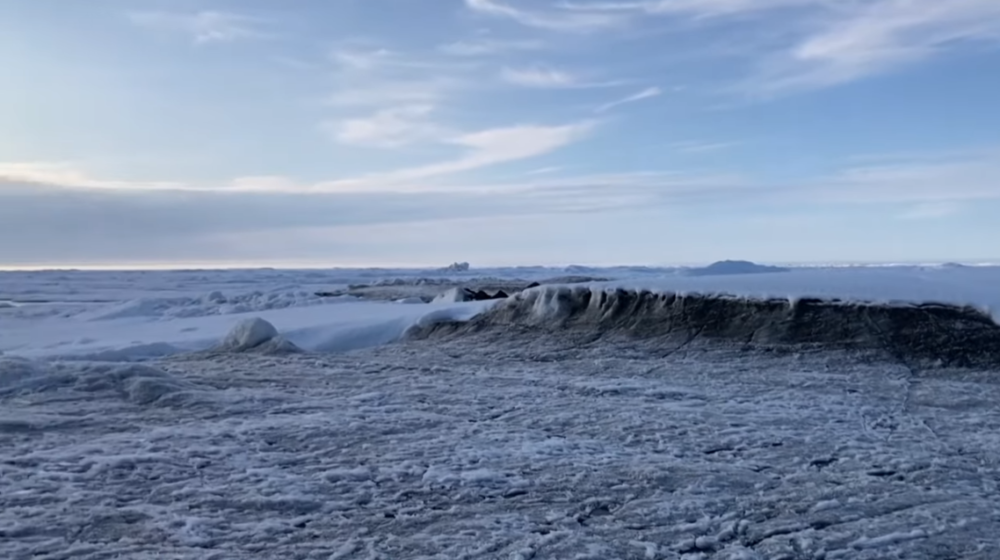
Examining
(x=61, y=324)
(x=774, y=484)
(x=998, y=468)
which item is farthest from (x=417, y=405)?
(x=61, y=324)

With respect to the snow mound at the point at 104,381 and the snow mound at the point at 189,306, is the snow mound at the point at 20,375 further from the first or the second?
the snow mound at the point at 189,306

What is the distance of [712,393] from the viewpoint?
739cm

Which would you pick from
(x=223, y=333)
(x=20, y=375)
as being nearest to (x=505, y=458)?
(x=20, y=375)

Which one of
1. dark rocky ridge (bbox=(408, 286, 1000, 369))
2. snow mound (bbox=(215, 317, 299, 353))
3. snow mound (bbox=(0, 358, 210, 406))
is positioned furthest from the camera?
snow mound (bbox=(215, 317, 299, 353))

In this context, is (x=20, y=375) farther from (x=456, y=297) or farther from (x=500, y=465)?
(x=456, y=297)

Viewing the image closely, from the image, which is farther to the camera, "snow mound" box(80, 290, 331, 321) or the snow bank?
"snow mound" box(80, 290, 331, 321)

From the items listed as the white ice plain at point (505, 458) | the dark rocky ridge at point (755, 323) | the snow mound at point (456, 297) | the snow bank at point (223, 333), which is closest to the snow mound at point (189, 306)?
the snow bank at point (223, 333)

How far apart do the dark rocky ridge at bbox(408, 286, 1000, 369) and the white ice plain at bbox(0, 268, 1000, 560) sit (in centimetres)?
40

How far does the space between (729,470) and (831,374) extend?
3.94 metres

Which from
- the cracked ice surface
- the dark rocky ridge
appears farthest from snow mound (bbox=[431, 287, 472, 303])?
the cracked ice surface

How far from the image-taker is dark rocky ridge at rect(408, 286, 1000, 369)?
29.6 ft

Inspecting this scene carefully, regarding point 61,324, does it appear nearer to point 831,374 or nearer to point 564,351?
point 564,351

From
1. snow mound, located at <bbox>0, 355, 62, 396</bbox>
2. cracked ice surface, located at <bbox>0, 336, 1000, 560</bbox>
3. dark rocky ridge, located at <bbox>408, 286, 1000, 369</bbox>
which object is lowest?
cracked ice surface, located at <bbox>0, 336, 1000, 560</bbox>

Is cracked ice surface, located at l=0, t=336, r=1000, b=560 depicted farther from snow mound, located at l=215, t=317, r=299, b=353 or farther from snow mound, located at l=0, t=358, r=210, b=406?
snow mound, located at l=215, t=317, r=299, b=353
